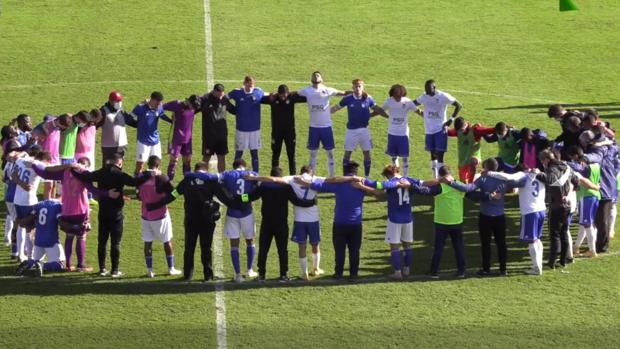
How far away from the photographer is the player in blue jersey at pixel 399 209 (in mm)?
21672

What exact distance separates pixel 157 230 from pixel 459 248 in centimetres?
500

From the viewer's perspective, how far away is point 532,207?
72.5 ft

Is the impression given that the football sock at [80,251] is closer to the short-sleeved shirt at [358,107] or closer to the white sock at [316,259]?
the white sock at [316,259]

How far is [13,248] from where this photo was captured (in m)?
23.2

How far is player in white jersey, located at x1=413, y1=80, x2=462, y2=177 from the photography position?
26.4m

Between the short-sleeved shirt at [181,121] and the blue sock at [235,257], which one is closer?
the blue sock at [235,257]

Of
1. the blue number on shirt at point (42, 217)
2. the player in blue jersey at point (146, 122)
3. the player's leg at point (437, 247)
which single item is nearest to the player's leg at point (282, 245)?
the player's leg at point (437, 247)

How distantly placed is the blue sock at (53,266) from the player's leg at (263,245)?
337 cm

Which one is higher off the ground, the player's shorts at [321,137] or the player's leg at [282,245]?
the player's shorts at [321,137]

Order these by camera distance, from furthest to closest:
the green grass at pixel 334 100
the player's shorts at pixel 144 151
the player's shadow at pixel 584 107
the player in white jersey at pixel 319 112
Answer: the player's shadow at pixel 584 107 < the player in white jersey at pixel 319 112 < the player's shorts at pixel 144 151 < the green grass at pixel 334 100

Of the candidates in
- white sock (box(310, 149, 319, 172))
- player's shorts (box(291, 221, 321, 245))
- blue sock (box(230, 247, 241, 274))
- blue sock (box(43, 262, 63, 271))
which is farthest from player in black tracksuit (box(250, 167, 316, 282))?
white sock (box(310, 149, 319, 172))

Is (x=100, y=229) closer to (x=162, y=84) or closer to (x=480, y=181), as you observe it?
(x=480, y=181)

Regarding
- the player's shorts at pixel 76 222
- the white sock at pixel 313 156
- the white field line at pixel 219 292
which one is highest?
the white sock at pixel 313 156

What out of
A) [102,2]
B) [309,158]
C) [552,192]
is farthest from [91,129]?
[102,2]
